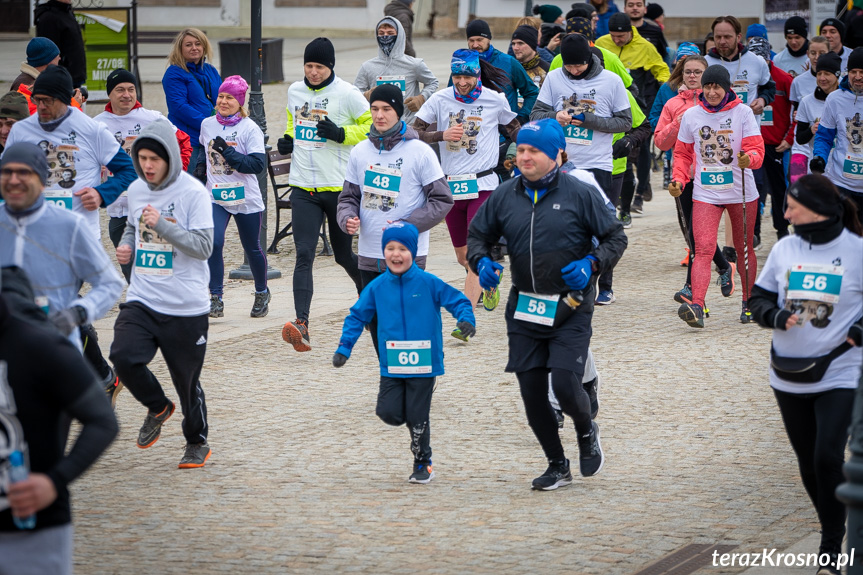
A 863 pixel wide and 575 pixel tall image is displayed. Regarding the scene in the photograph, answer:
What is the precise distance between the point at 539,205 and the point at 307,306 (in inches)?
146

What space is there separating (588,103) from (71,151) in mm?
4822

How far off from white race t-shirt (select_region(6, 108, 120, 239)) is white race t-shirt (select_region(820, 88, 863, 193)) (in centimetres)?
625

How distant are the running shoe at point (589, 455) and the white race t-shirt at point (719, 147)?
4207mm

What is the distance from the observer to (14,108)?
9.43m

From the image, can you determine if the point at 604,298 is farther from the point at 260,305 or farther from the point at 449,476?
the point at 449,476

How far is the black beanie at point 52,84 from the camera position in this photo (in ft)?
26.4

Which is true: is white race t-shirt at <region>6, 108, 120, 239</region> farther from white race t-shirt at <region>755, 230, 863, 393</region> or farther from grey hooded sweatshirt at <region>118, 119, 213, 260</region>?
white race t-shirt at <region>755, 230, 863, 393</region>

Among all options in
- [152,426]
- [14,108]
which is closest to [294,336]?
[152,426]

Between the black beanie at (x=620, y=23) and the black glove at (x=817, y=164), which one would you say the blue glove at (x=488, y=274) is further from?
the black beanie at (x=620, y=23)

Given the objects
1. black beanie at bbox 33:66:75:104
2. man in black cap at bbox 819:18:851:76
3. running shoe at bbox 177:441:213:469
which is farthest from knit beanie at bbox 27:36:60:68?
man in black cap at bbox 819:18:851:76

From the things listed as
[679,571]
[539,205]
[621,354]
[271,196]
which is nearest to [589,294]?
→ [539,205]

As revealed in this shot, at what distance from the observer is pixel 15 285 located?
433 cm

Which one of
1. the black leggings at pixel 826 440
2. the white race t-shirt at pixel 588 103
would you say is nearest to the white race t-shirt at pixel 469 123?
the white race t-shirt at pixel 588 103

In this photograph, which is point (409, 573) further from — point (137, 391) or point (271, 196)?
point (271, 196)
